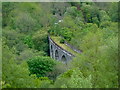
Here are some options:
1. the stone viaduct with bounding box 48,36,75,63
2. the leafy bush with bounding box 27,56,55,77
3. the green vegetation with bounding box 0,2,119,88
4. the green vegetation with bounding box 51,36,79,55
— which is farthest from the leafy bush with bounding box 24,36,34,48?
the leafy bush with bounding box 27,56,55,77

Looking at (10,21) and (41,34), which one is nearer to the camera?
(41,34)

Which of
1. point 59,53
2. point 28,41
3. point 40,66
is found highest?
point 40,66

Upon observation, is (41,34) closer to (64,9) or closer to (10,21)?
(10,21)

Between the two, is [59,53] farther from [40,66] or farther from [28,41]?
[40,66]

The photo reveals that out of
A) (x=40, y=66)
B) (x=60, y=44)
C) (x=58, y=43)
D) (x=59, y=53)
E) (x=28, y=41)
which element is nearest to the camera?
(x=40, y=66)

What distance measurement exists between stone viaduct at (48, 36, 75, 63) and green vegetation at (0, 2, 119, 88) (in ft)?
1.67

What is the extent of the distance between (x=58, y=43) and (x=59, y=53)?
1493 mm

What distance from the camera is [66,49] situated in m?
27.3

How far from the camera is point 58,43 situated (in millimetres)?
29750

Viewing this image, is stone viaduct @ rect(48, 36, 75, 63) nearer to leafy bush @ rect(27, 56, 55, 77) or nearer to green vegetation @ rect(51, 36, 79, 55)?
green vegetation @ rect(51, 36, 79, 55)

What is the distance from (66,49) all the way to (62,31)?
4253mm

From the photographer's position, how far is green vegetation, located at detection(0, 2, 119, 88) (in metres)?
10.9

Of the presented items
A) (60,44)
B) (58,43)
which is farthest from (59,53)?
(58,43)

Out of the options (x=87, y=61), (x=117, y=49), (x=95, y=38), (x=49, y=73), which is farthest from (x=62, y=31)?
(x=117, y=49)
